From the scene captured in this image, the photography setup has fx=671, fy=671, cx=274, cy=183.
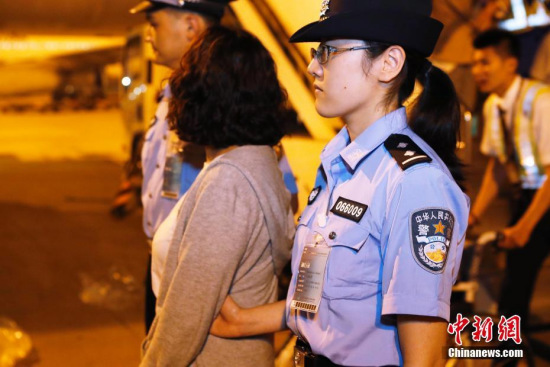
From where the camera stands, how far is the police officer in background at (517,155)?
153 inches

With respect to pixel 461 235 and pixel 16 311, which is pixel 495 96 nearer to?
pixel 461 235

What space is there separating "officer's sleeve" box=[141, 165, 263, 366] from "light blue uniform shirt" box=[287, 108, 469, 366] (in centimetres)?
30

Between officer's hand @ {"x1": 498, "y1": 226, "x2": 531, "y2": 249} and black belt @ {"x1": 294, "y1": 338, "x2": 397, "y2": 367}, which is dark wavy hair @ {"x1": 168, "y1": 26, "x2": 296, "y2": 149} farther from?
officer's hand @ {"x1": 498, "y1": 226, "x2": 531, "y2": 249}

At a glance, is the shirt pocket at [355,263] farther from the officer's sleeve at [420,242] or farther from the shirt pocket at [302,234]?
the shirt pocket at [302,234]

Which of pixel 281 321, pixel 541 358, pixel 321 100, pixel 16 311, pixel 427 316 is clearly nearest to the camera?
pixel 427 316

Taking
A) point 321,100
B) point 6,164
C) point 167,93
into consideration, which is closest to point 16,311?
point 167,93

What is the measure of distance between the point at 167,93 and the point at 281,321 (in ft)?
4.50

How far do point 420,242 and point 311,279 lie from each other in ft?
1.05

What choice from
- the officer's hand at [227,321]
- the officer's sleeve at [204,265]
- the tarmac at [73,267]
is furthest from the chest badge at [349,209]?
the tarmac at [73,267]

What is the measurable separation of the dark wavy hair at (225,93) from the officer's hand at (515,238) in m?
2.12

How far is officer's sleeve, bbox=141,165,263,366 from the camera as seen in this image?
2.00 metres

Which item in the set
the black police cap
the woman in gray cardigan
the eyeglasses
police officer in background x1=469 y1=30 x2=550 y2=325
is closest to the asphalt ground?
the woman in gray cardigan

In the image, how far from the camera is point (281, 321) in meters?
2.05

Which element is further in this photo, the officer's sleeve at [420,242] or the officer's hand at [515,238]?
the officer's hand at [515,238]
